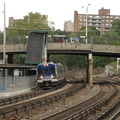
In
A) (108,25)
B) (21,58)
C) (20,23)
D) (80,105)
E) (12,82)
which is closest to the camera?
(80,105)

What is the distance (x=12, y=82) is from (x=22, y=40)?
725 inches

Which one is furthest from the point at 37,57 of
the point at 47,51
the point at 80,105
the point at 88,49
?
the point at 80,105

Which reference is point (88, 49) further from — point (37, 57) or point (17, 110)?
point (17, 110)

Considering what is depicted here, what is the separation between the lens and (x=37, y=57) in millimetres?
45406

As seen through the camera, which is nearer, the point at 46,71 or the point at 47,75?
the point at 46,71

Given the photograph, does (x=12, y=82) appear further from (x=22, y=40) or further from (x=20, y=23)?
(x=20, y=23)

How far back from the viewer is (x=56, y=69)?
124ft

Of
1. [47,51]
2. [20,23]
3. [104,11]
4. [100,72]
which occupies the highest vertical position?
[104,11]

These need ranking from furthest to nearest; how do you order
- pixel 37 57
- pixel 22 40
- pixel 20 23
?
pixel 20 23 < pixel 22 40 < pixel 37 57

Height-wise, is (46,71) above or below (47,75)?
above

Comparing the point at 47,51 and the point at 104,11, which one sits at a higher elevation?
the point at 104,11

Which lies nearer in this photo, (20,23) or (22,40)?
(22,40)

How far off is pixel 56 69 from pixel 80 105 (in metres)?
14.8

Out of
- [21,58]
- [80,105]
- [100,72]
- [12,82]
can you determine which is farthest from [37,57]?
[100,72]
